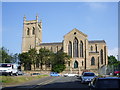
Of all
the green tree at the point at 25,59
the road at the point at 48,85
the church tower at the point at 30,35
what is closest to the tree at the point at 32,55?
the green tree at the point at 25,59

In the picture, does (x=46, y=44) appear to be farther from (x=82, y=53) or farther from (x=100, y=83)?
(x=100, y=83)

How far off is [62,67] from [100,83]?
249 feet

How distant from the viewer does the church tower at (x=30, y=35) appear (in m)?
108

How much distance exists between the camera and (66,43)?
308 ft

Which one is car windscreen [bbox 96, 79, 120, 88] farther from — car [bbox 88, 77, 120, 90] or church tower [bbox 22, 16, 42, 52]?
church tower [bbox 22, 16, 42, 52]

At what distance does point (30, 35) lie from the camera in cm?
10906

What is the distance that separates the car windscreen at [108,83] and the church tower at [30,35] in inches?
3884

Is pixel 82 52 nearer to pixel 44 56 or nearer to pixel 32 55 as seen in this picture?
pixel 44 56

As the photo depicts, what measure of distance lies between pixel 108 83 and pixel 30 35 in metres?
101

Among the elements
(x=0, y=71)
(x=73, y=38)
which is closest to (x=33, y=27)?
(x=73, y=38)

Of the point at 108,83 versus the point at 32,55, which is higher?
the point at 32,55

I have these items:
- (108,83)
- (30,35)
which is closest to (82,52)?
(30,35)

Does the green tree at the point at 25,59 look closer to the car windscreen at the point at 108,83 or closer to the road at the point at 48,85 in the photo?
the road at the point at 48,85

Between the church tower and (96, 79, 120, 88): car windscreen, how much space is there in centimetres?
9866
